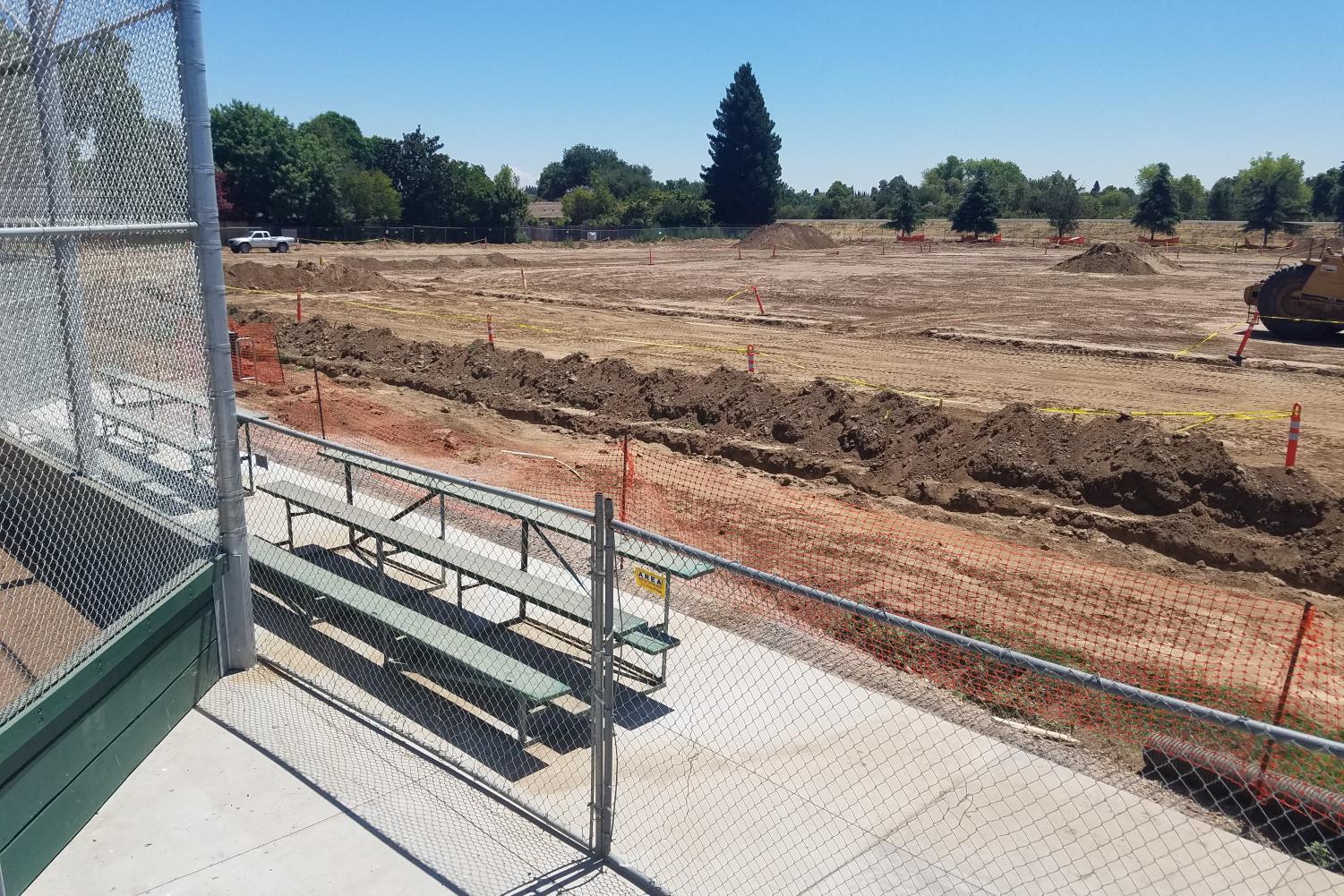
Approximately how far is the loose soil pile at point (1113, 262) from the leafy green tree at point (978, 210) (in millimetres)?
31503

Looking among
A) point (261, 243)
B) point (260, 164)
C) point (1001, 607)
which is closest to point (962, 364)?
point (1001, 607)

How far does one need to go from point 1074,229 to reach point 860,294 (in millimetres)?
52180

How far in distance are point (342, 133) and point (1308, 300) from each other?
113274 mm

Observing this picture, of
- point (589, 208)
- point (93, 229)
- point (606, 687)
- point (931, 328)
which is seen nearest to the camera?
point (606, 687)

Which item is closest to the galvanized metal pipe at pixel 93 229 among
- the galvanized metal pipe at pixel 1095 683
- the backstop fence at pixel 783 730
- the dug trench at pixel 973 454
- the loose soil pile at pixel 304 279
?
the backstop fence at pixel 783 730

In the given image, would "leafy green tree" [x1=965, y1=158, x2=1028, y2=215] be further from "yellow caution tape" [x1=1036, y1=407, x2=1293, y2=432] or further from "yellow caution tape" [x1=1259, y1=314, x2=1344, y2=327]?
"yellow caution tape" [x1=1036, y1=407, x2=1293, y2=432]

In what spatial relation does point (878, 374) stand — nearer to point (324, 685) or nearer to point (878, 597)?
point (878, 597)

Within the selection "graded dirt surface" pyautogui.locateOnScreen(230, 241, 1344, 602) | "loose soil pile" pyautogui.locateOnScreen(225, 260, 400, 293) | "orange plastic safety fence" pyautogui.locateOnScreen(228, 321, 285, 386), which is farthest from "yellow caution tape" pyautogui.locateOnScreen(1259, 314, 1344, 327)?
"loose soil pile" pyautogui.locateOnScreen(225, 260, 400, 293)

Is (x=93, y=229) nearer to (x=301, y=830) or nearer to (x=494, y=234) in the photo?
(x=301, y=830)

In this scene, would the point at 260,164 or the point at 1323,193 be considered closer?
the point at 260,164

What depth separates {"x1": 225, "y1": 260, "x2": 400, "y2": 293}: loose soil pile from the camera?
114 ft

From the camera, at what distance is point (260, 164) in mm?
63062

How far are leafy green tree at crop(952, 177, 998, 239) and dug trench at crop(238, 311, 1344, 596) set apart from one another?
63810 millimetres

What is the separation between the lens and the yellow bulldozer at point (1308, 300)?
79.0 ft
